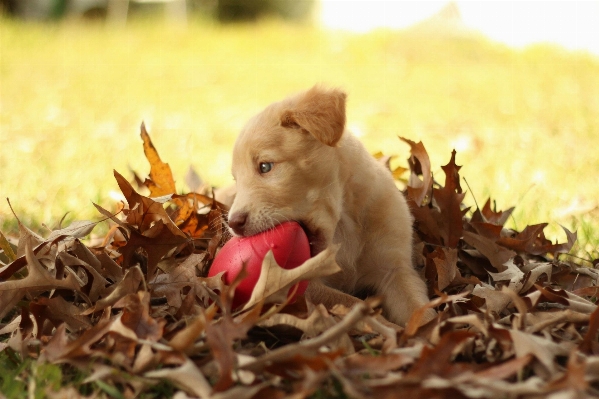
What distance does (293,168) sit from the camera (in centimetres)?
304

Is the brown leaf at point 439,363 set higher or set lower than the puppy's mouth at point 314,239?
lower

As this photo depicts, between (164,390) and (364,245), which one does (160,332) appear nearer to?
(164,390)

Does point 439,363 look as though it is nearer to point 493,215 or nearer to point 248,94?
point 493,215

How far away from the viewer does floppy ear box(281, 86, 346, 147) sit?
293cm

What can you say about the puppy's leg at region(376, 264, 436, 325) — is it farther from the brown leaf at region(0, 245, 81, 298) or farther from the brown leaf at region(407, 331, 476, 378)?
the brown leaf at region(0, 245, 81, 298)

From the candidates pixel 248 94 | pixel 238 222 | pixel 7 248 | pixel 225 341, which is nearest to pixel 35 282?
pixel 7 248

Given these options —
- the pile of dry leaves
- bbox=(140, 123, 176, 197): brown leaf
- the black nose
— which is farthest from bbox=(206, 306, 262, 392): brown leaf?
bbox=(140, 123, 176, 197): brown leaf

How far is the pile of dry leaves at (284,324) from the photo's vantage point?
1987 millimetres

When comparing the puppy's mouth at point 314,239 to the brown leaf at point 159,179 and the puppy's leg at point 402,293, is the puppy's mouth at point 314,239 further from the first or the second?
the brown leaf at point 159,179

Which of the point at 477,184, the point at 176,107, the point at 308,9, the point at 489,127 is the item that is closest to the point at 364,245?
the point at 477,184

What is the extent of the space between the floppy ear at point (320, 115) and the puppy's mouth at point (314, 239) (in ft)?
1.18

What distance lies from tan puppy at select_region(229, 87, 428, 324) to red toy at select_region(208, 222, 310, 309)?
88mm

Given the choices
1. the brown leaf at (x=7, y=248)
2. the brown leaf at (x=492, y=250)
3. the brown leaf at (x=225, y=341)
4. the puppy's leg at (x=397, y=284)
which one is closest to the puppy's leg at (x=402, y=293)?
the puppy's leg at (x=397, y=284)

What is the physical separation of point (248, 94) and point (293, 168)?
654cm
